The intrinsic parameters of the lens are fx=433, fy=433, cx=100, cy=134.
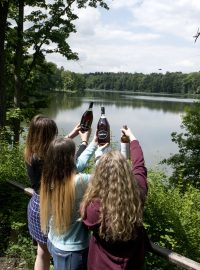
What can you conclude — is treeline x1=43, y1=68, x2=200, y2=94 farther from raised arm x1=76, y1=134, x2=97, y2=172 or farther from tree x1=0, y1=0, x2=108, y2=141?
raised arm x1=76, y1=134, x2=97, y2=172

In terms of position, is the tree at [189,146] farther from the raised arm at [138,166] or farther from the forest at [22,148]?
the raised arm at [138,166]

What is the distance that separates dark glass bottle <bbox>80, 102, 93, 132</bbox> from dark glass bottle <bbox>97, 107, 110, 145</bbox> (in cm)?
32

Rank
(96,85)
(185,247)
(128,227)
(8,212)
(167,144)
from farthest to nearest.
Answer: (96,85)
(167,144)
(8,212)
(185,247)
(128,227)

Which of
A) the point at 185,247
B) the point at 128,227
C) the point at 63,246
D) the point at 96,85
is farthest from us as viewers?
the point at 96,85

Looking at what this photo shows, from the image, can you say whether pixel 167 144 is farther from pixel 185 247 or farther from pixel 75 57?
pixel 185 247

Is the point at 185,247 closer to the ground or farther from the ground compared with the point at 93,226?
closer to the ground

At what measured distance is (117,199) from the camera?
9.64 ft

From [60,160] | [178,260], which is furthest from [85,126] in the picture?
[178,260]

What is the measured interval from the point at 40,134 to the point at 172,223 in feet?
7.51

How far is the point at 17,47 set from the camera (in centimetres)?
1859

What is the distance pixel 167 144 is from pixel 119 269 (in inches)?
1088

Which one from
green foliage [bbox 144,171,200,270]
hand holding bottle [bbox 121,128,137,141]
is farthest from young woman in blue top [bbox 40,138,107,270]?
green foliage [bbox 144,171,200,270]

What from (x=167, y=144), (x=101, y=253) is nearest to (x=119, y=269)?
(x=101, y=253)

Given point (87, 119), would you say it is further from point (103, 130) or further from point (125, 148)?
point (125, 148)
